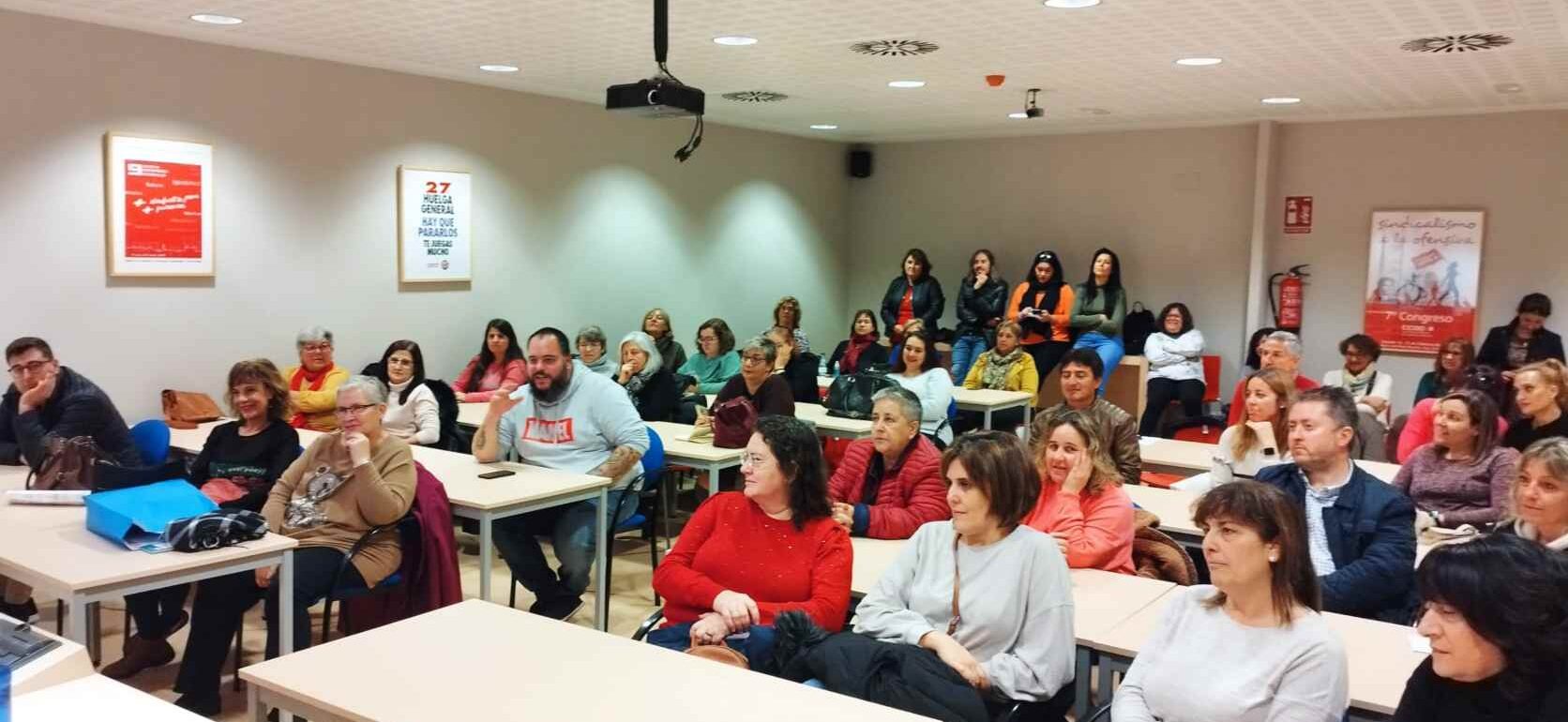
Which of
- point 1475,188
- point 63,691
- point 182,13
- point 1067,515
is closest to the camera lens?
point 63,691

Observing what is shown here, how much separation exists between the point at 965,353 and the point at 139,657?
282 inches

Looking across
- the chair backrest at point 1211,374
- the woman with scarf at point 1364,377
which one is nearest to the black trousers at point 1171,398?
the chair backrest at point 1211,374

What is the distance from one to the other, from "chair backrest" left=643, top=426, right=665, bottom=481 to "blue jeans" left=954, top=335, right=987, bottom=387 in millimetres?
4968

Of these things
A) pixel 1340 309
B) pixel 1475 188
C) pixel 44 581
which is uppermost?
pixel 1475 188

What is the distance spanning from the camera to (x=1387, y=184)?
941 cm

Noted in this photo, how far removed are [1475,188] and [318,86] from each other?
27.7 feet

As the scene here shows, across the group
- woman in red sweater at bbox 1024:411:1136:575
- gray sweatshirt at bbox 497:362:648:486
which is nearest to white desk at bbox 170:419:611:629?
gray sweatshirt at bbox 497:362:648:486

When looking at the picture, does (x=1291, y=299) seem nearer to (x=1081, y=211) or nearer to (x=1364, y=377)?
(x=1081, y=211)

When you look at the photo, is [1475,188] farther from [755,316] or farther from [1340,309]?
[755,316]

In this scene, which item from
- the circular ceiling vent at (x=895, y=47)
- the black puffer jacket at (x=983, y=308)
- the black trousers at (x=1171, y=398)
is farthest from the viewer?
the black puffer jacket at (x=983, y=308)

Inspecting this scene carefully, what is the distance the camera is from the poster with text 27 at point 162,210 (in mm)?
6344

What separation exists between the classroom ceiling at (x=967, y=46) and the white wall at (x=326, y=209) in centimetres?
24

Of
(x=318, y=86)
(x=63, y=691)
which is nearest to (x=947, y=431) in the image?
(x=318, y=86)

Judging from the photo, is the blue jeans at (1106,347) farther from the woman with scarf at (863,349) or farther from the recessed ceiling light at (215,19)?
the recessed ceiling light at (215,19)
